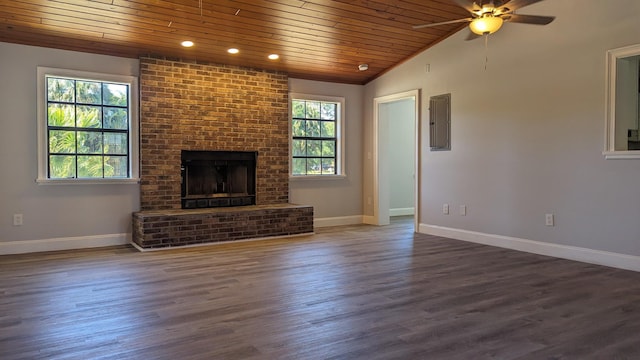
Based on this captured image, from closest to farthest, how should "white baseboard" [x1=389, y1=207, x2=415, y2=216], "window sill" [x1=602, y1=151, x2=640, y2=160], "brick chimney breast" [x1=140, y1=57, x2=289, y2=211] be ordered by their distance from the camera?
1. "window sill" [x1=602, y1=151, x2=640, y2=160]
2. "brick chimney breast" [x1=140, y1=57, x2=289, y2=211]
3. "white baseboard" [x1=389, y1=207, x2=415, y2=216]

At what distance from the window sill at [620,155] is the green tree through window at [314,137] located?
13.3 ft

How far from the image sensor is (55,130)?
214 inches

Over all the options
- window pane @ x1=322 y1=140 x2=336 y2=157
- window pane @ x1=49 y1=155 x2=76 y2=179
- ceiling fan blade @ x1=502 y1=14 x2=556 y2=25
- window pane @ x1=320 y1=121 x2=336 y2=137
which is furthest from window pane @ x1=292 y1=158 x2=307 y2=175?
ceiling fan blade @ x1=502 y1=14 x2=556 y2=25

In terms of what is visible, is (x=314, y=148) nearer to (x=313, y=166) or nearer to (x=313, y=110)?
(x=313, y=166)

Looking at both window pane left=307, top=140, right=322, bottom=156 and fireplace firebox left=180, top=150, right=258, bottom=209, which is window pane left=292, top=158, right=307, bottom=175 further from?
fireplace firebox left=180, top=150, right=258, bottom=209

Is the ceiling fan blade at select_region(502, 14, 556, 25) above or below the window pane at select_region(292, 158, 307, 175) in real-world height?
above

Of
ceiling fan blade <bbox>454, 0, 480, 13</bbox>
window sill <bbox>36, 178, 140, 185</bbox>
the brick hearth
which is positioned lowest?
the brick hearth

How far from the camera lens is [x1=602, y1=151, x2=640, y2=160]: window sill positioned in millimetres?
4259

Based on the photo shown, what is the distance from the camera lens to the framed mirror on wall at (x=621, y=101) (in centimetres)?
442

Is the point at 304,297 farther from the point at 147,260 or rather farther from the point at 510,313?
the point at 147,260

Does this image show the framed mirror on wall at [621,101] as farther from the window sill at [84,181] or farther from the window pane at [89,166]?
the window pane at [89,166]

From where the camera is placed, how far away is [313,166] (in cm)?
745

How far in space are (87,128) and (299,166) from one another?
309 cm

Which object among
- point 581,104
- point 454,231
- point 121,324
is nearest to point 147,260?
point 121,324
